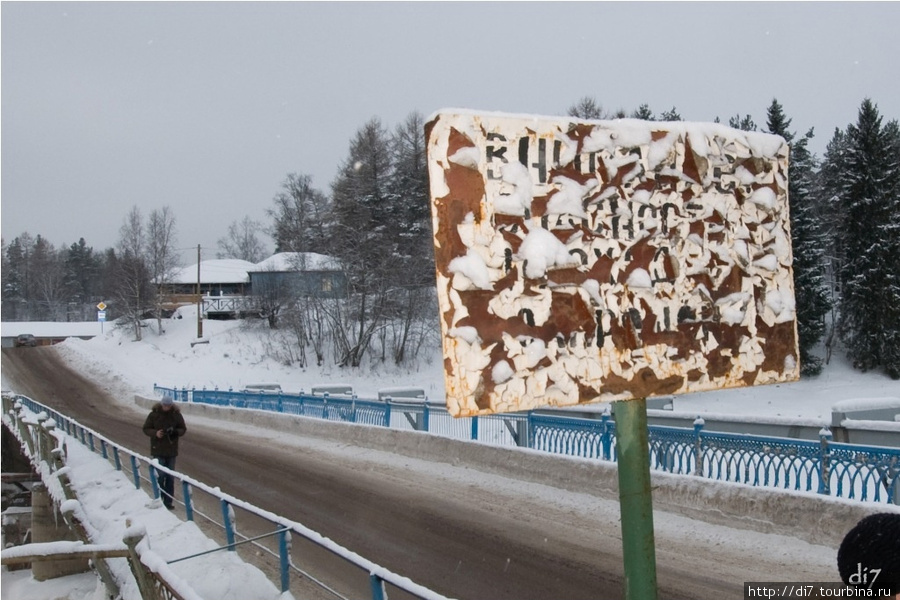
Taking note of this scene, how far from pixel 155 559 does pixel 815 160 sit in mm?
68491

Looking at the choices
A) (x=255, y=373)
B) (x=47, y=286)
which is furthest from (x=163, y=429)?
(x=47, y=286)

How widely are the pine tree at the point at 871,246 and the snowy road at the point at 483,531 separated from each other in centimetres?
3820

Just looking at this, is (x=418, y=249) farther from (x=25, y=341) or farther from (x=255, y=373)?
(x=25, y=341)

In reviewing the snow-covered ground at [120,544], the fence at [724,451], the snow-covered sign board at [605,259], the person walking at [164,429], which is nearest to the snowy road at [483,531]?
the fence at [724,451]

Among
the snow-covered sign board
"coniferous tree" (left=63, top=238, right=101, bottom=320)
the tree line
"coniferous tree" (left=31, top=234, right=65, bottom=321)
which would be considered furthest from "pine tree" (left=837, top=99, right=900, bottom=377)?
"coniferous tree" (left=63, top=238, right=101, bottom=320)

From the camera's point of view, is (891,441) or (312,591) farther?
(891,441)

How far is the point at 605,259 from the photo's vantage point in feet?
6.93

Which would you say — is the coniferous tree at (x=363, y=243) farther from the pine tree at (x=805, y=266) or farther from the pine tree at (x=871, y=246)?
the pine tree at (x=871, y=246)

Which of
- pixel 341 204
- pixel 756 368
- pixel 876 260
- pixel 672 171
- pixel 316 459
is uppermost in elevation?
pixel 341 204

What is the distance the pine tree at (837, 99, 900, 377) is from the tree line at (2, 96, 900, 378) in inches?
2.8

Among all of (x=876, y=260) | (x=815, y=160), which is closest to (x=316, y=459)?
(x=876, y=260)

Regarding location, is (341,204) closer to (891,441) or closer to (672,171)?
(891,441)

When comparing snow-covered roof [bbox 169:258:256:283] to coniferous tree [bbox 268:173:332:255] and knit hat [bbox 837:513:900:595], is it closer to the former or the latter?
coniferous tree [bbox 268:173:332:255]

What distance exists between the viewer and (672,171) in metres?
2.26
